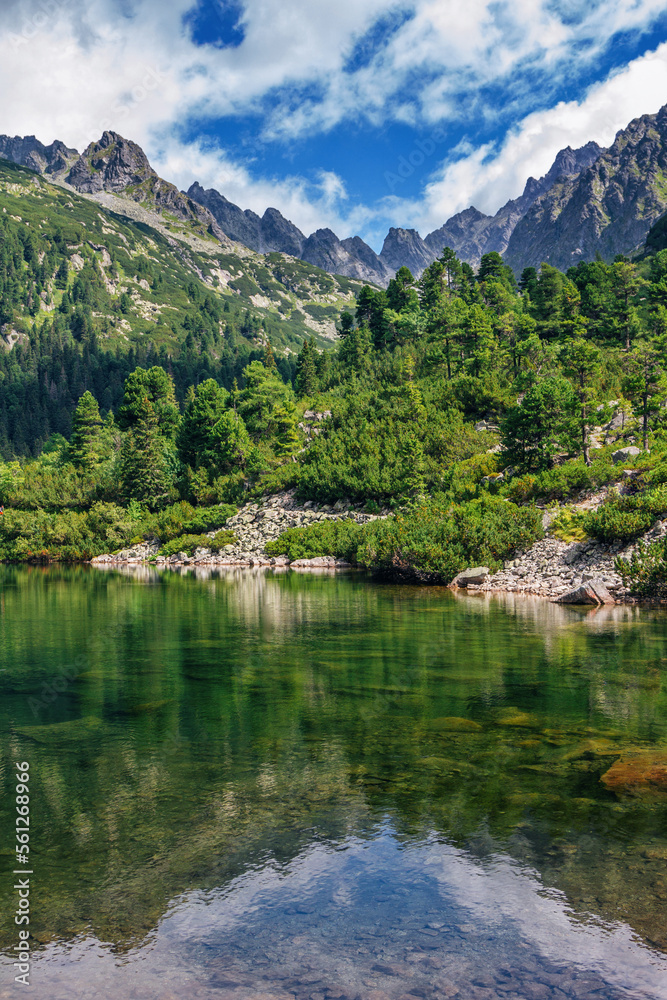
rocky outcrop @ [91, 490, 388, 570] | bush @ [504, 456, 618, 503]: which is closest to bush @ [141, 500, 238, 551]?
rocky outcrop @ [91, 490, 388, 570]

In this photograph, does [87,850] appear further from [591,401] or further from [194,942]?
[591,401]

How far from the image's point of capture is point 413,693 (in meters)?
15.9

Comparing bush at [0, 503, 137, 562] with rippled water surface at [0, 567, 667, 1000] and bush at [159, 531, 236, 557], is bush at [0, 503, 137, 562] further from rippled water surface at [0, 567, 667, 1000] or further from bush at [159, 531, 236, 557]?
rippled water surface at [0, 567, 667, 1000]

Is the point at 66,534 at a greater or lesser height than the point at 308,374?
lesser

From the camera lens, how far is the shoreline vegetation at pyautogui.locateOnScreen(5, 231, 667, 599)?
40.2m

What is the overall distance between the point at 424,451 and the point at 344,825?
56.6 meters

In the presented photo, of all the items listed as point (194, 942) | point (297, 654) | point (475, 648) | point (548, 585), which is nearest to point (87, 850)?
point (194, 942)

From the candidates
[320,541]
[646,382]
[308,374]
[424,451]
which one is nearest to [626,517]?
[646,382]

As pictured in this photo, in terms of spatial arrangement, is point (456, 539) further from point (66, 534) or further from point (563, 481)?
point (66, 534)

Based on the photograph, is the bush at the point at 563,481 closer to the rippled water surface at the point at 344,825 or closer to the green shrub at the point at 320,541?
the green shrub at the point at 320,541

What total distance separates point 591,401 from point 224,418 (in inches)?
1850

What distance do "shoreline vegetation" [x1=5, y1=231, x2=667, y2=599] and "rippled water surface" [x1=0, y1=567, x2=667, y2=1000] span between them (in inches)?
767

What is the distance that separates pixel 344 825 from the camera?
29.4 ft

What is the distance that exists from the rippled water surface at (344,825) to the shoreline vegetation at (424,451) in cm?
1947
